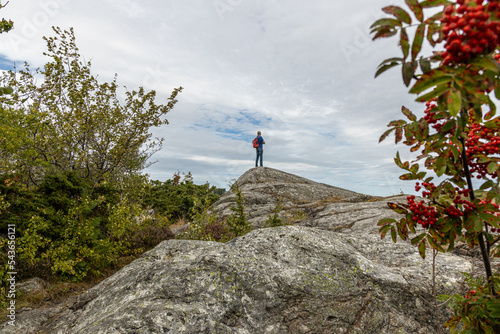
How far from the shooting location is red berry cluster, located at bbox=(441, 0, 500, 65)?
1222mm

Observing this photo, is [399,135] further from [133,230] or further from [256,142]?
[256,142]

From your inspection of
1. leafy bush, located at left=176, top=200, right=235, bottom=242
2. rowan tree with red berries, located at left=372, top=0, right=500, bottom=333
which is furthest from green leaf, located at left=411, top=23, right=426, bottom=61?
leafy bush, located at left=176, top=200, right=235, bottom=242

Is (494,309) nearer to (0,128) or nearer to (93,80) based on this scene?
(0,128)

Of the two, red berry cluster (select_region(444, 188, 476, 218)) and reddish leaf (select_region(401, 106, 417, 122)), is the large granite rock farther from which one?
reddish leaf (select_region(401, 106, 417, 122))

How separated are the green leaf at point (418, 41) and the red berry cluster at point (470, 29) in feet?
0.31

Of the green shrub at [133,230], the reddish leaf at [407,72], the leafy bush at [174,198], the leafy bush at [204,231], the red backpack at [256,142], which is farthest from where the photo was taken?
the red backpack at [256,142]

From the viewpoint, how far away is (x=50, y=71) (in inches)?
464

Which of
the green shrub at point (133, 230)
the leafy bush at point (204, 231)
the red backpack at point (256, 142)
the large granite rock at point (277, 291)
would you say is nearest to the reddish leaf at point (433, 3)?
the large granite rock at point (277, 291)

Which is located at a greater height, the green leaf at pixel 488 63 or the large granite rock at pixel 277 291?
the green leaf at pixel 488 63

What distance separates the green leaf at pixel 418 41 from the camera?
1.44 meters

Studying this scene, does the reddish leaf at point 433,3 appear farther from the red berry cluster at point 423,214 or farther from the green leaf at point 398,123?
the red berry cluster at point 423,214

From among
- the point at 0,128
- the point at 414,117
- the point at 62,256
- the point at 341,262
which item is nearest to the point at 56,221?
the point at 62,256

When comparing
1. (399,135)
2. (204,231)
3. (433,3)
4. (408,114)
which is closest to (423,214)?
(399,135)

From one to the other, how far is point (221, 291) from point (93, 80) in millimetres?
12296
